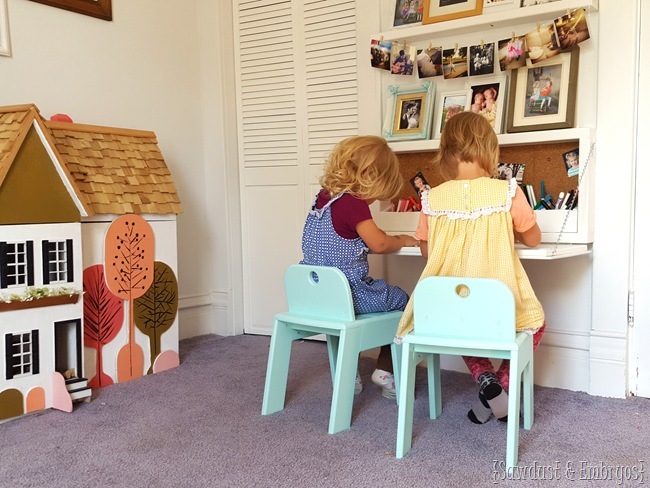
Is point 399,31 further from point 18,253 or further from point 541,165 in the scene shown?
point 18,253

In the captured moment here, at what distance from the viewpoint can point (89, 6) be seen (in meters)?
2.85

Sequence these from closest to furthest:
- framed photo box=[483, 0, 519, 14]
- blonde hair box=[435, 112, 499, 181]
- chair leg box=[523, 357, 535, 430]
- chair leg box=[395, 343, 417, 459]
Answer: chair leg box=[395, 343, 417, 459]
chair leg box=[523, 357, 535, 430]
blonde hair box=[435, 112, 499, 181]
framed photo box=[483, 0, 519, 14]

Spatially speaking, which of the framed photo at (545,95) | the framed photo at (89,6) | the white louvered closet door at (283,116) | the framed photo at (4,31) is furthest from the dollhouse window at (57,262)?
the framed photo at (545,95)

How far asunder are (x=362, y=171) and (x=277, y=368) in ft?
2.35

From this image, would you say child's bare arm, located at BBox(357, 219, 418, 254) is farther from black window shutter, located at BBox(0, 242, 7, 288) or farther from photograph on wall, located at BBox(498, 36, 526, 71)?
black window shutter, located at BBox(0, 242, 7, 288)

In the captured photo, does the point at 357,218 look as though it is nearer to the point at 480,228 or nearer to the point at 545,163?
the point at 480,228

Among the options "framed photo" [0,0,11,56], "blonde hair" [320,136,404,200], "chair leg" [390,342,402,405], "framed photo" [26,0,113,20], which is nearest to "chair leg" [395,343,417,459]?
"chair leg" [390,342,402,405]

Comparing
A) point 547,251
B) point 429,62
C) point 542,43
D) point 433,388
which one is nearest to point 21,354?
point 433,388

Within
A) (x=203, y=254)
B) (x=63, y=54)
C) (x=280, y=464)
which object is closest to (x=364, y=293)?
(x=280, y=464)

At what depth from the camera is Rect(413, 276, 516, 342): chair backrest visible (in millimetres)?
1707

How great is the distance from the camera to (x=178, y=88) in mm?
3281

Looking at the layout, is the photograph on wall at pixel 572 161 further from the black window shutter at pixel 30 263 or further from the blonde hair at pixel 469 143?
the black window shutter at pixel 30 263

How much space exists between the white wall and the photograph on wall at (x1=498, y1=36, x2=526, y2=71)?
1.51 meters

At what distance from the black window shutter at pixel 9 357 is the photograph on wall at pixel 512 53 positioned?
1.95m
